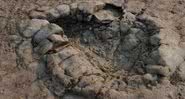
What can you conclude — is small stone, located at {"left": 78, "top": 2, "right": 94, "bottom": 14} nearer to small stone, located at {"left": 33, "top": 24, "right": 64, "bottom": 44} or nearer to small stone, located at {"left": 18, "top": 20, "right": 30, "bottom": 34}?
small stone, located at {"left": 33, "top": 24, "right": 64, "bottom": 44}

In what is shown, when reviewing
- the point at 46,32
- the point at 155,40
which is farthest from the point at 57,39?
the point at 155,40

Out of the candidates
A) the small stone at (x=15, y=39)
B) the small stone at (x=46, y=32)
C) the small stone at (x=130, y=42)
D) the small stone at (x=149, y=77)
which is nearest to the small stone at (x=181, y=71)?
the small stone at (x=149, y=77)

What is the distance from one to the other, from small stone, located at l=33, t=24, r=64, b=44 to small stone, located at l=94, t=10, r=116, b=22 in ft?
1.31

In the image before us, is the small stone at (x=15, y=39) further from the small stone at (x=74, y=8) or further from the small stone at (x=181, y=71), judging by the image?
the small stone at (x=181, y=71)

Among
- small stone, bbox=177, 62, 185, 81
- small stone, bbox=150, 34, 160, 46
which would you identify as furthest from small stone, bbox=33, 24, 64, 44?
small stone, bbox=177, 62, 185, 81

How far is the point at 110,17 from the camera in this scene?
3.77 m

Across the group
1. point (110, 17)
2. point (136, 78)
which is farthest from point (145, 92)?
point (110, 17)

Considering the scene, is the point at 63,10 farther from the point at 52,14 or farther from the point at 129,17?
the point at 129,17

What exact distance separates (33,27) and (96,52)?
675 mm

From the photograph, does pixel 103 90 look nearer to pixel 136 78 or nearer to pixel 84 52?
pixel 136 78

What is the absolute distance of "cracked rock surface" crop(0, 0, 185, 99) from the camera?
3246mm

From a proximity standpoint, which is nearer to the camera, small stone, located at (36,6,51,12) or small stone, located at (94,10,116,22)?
small stone, located at (94,10,116,22)

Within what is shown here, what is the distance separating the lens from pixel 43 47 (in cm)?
358

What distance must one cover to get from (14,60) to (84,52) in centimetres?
67
